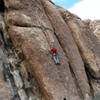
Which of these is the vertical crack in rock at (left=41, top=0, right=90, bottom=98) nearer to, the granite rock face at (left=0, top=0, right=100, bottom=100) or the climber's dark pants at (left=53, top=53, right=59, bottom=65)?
the granite rock face at (left=0, top=0, right=100, bottom=100)

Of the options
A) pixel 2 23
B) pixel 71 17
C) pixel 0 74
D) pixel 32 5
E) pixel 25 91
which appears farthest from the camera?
pixel 71 17

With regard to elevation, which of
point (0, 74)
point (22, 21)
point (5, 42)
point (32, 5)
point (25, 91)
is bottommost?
point (25, 91)

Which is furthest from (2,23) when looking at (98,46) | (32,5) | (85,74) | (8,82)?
(98,46)

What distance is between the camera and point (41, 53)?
2312 cm

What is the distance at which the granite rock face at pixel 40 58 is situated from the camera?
21.9 metres

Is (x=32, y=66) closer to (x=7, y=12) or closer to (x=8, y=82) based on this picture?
(x=8, y=82)

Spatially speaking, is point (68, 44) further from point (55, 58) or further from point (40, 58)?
point (40, 58)

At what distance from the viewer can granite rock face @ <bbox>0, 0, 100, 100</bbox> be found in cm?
2186

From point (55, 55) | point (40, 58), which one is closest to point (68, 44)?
point (55, 55)

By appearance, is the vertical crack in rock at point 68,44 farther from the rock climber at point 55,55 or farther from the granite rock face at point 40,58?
the rock climber at point 55,55

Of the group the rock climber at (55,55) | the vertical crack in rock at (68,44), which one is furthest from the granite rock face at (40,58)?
the rock climber at (55,55)

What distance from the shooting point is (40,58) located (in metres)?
22.8

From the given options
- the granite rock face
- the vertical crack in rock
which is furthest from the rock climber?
the vertical crack in rock

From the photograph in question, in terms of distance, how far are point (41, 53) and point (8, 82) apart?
4239 mm
